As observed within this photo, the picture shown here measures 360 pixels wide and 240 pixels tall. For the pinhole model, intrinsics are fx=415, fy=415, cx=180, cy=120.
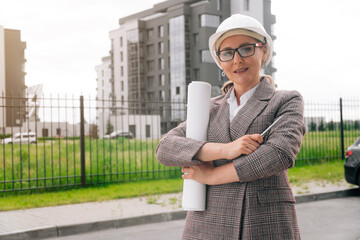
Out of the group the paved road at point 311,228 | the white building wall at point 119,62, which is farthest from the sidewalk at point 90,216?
the white building wall at point 119,62

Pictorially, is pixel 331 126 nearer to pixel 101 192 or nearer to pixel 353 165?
pixel 353 165


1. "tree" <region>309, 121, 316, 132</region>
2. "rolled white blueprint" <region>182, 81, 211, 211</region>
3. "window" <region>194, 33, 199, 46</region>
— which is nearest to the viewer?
"rolled white blueprint" <region>182, 81, 211, 211</region>

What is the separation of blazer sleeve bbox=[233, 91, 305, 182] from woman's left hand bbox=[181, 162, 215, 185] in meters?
0.13

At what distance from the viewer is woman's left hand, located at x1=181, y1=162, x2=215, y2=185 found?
1721mm

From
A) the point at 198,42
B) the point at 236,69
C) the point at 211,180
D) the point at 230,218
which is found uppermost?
the point at 198,42

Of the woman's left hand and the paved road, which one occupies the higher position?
the woman's left hand

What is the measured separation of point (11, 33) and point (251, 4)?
4179cm

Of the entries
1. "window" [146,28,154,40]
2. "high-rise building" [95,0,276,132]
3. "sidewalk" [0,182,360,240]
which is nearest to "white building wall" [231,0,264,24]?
"high-rise building" [95,0,276,132]

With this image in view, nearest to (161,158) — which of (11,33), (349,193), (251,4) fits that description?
(349,193)

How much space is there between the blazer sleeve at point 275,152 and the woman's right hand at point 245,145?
2cm

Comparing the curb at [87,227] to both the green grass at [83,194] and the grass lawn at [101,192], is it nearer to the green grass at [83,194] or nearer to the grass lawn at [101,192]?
the green grass at [83,194]

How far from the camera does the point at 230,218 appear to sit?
1.67m

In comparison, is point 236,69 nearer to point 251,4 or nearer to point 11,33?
point 251,4

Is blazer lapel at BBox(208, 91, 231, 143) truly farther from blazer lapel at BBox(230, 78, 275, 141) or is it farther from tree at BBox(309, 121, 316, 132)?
tree at BBox(309, 121, 316, 132)
